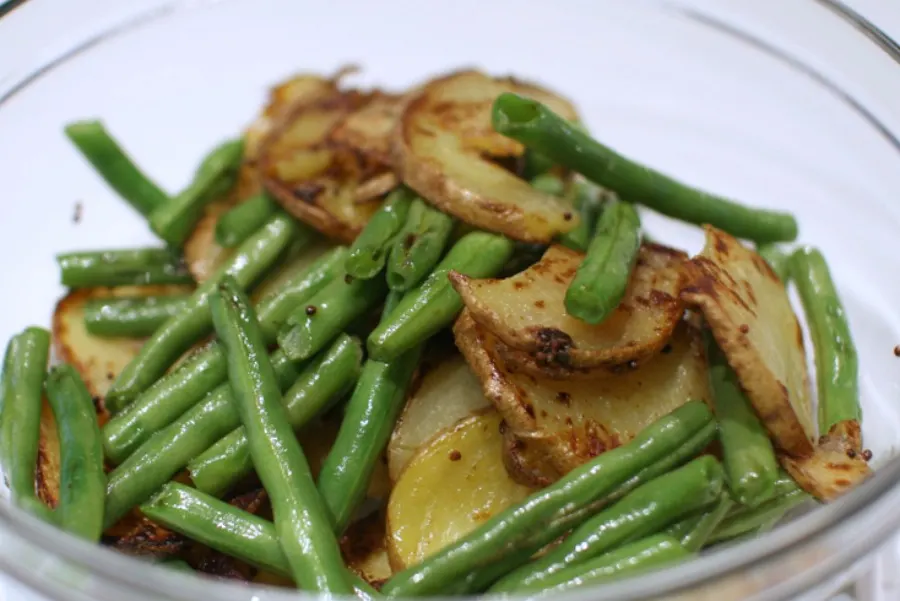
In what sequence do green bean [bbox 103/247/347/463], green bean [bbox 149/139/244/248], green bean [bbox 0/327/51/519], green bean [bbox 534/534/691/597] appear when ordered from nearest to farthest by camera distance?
green bean [bbox 534/534/691/597] → green bean [bbox 0/327/51/519] → green bean [bbox 103/247/347/463] → green bean [bbox 149/139/244/248]

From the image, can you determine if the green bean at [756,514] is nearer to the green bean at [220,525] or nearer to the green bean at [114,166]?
the green bean at [220,525]

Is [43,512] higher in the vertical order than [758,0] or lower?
lower

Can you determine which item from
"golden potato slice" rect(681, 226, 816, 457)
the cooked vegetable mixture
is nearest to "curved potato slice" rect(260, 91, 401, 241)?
the cooked vegetable mixture

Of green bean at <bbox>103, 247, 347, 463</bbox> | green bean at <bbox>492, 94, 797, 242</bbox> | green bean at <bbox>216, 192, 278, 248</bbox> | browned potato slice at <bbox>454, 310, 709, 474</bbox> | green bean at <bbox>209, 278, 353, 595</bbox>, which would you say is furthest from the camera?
green bean at <bbox>216, 192, 278, 248</bbox>

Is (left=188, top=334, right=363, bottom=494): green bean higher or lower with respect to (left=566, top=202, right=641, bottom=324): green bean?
lower

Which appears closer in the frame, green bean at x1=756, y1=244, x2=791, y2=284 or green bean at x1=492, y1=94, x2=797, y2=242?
green bean at x1=492, y1=94, x2=797, y2=242

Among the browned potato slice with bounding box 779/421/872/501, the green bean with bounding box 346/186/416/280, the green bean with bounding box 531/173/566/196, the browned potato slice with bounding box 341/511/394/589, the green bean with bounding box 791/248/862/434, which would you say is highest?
the green bean with bounding box 531/173/566/196

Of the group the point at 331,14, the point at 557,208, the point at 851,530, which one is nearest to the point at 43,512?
the point at 557,208

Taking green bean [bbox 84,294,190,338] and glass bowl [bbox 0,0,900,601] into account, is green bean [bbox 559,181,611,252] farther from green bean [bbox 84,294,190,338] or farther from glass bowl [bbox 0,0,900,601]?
green bean [bbox 84,294,190,338]

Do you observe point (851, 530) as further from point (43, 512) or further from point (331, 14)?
point (331, 14)
